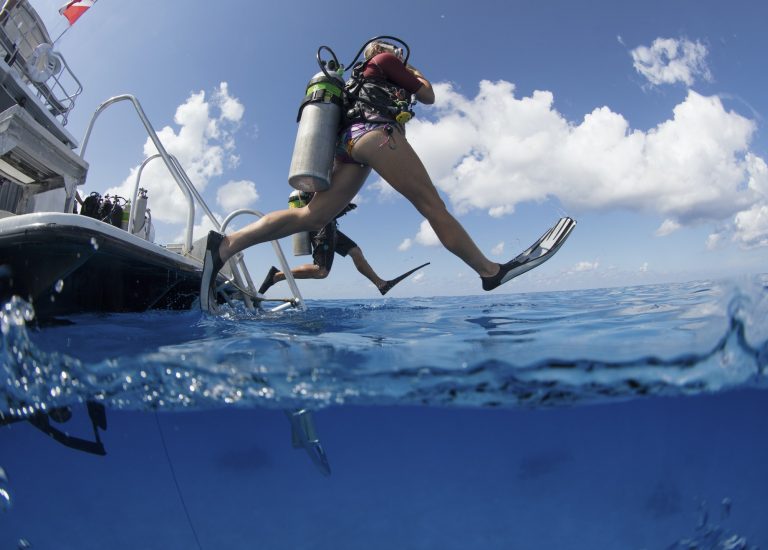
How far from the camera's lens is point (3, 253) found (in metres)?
1.87

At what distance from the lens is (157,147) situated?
3461 millimetres

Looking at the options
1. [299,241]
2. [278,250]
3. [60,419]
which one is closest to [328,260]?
[299,241]

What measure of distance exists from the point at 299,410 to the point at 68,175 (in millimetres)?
4196

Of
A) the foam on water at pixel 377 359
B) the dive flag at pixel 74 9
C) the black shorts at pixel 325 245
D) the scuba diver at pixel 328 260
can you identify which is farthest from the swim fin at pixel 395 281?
the dive flag at pixel 74 9

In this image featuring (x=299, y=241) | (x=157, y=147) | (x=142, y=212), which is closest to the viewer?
(x=157, y=147)

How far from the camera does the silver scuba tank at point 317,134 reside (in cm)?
274

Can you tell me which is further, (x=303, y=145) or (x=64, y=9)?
(x=64, y=9)

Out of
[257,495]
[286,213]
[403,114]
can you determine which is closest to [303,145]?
[286,213]

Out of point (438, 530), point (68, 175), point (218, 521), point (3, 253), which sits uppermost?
point (68, 175)

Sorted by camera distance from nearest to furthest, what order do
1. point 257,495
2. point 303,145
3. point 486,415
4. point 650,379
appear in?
1. point 650,379
2. point 303,145
3. point 486,415
4. point 257,495

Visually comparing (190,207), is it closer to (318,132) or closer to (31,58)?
(318,132)

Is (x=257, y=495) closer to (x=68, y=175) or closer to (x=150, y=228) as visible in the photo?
(x=68, y=175)

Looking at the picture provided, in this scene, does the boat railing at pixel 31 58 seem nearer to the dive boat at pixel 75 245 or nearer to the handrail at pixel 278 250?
the dive boat at pixel 75 245

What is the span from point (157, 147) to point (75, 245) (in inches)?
74.1
